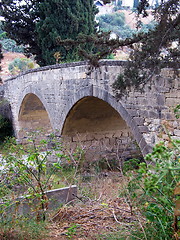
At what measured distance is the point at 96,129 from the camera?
1095 cm

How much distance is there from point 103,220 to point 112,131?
7616mm

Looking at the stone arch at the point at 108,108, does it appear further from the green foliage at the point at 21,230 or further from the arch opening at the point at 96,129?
the green foliage at the point at 21,230

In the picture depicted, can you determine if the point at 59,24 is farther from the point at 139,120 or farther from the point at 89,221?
the point at 89,221

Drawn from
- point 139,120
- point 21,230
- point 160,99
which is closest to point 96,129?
point 139,120

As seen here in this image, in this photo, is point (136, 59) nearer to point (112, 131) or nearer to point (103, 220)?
point (103, 220)

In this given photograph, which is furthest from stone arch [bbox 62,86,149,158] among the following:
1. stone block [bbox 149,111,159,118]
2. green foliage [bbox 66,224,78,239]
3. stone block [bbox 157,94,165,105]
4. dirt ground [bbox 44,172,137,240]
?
green foliage [bbox 66,224,78,239]

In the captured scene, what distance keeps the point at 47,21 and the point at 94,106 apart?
21.6 ft

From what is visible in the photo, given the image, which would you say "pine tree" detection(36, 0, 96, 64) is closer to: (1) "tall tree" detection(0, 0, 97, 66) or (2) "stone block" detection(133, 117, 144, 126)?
(1) "tall tree" detection(0, 0, 97, 66)

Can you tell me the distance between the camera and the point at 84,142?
1092 centimetres

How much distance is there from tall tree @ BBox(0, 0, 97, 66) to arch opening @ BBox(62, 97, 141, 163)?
4.35m

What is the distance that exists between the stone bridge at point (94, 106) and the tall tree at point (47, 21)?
2253 mm

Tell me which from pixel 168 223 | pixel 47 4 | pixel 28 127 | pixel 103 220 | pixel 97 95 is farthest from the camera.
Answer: pixel 28 127

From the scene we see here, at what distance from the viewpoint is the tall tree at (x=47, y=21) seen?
46.5 ft

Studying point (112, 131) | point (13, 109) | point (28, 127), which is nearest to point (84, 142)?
point (112, 131)
